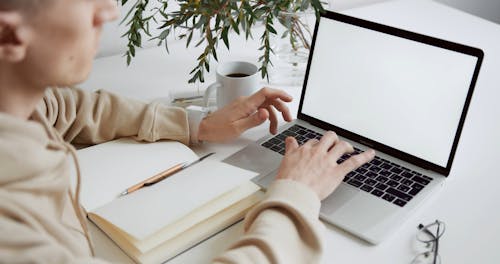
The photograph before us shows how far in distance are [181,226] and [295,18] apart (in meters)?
0.68

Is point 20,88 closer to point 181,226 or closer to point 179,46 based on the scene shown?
point 181,226

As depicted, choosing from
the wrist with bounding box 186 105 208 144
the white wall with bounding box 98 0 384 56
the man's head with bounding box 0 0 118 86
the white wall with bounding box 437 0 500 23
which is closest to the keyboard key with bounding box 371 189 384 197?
the wrist with bounding box 186 105 208 144

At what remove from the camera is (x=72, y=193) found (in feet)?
2.42

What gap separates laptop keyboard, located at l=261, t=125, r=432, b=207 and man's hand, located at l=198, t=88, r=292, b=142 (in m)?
0.18

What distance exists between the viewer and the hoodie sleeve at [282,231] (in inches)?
26.4

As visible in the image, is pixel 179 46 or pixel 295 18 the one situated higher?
pixel 295 18

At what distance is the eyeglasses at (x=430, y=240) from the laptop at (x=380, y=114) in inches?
1.4

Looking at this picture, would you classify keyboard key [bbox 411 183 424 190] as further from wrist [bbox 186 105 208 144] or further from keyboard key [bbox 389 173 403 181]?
wrist [bbox 186 105 208 144]

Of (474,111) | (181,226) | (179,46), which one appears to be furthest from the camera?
(179,46)

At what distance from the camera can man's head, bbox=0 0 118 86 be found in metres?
0.50

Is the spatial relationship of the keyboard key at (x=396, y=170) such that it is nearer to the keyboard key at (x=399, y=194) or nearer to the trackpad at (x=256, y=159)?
the keyboard key at (x=399, y=194)

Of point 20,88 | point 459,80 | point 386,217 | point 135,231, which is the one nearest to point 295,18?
point 459,80

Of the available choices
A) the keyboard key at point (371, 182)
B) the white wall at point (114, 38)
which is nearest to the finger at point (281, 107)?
the keyboard key at point (371, 182)

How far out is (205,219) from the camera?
30.8 inches
